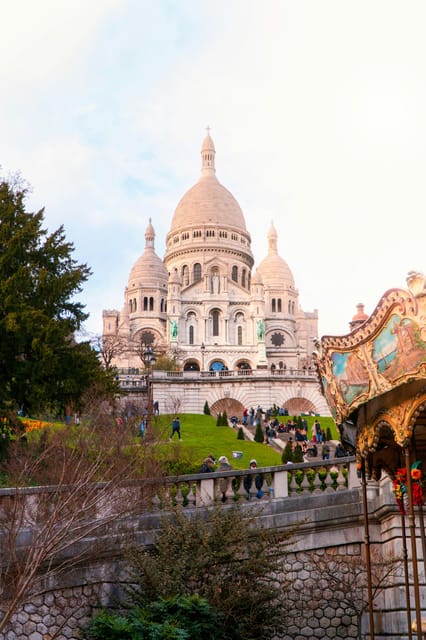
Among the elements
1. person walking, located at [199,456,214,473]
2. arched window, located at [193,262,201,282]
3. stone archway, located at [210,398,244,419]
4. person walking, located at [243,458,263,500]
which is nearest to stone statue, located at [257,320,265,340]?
arched window, located at [193,262,201,282]

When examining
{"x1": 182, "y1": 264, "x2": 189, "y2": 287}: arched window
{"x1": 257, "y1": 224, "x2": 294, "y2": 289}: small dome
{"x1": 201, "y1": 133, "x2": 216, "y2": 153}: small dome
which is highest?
{"x1": 201, "y1": 133, "x2": 216, "y2": 153}: small dome

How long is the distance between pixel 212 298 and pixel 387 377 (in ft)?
209

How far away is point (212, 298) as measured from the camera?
2842 inches

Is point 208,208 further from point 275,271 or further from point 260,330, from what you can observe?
point 260,330

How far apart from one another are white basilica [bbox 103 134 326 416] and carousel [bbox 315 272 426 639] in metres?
52.7

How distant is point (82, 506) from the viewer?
10.8 m

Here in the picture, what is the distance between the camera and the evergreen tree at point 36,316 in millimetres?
18719

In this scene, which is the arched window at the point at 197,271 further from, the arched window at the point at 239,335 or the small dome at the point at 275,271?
the arched window at the point at 239,335

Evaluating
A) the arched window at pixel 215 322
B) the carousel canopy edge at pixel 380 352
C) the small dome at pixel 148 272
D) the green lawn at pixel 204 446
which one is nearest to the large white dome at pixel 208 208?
the small dome at pixel 148 272

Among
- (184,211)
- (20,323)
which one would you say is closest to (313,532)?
(20,323)

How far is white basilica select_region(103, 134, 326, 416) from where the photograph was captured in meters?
69.5

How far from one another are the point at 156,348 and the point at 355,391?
52630 mm

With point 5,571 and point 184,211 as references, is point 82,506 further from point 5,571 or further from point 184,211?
point 184,211

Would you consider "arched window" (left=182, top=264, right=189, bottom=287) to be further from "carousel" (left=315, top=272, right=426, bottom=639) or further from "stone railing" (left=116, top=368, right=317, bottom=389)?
"carousel" (left=315, top=272, right=426, bottom=639)
